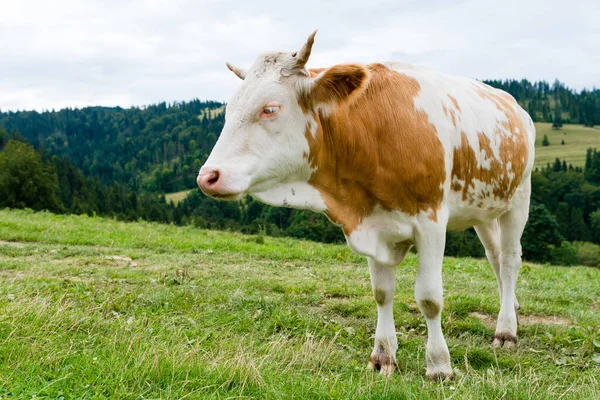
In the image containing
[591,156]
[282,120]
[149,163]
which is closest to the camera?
[282,120]

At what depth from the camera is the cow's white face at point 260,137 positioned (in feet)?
12.2

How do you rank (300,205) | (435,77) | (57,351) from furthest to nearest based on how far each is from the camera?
(435,77)
(300,205)
(57,351)

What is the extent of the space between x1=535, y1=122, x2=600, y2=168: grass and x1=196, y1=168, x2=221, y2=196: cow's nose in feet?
485

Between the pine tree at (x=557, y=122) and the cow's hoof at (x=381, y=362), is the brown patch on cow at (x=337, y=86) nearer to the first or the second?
the cow's hoof at (x=381, y=362)

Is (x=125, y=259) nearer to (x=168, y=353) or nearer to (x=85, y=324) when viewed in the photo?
(x=85, y=324)

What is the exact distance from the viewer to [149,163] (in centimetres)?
19338

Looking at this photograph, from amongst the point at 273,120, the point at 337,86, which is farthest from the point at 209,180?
the point at 337,86

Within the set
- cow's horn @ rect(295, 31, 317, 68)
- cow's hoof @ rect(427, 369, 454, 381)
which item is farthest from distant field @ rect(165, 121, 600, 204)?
→ cow's horn @ rect(295, 31, 317, 68)

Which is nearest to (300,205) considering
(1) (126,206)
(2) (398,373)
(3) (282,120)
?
(3) (282,120)

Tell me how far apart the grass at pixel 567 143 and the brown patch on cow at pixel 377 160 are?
146217mm

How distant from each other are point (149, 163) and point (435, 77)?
197m

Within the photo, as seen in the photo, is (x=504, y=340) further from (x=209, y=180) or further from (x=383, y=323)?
(x=209, y=180)

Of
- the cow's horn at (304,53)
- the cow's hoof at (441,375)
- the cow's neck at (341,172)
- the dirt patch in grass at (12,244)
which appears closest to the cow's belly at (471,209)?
the cow's neck at (341,172)

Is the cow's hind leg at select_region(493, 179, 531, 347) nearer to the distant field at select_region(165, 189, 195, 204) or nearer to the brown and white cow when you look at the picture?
the brown and white cow
